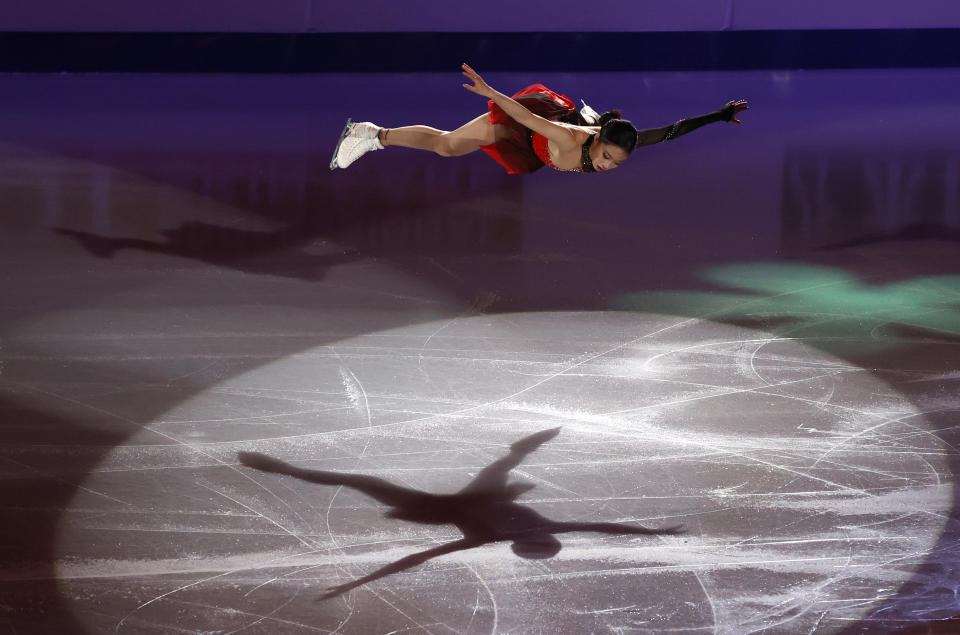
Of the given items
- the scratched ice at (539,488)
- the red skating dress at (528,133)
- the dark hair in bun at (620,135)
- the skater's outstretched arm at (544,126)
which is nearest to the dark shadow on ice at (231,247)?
the scratched ice at (539,488)

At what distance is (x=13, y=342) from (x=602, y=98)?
580 cm

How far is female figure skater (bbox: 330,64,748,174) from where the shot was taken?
11.9 ft

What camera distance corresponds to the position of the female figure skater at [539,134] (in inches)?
143

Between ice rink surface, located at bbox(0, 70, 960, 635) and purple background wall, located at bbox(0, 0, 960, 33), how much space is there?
7.69 feet

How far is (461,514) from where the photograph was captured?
2.95 m

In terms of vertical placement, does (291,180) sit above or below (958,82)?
below

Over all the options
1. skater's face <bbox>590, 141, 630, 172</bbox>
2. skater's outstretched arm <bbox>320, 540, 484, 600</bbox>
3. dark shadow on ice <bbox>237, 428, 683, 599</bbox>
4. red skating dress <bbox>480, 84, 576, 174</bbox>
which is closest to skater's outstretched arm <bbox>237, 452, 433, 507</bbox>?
dark shadow on ice <bbox>237, 428, 683, 599</bbox>

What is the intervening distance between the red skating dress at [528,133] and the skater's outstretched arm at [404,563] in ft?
5.75

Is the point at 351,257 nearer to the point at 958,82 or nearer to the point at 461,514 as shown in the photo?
the point at 461,514

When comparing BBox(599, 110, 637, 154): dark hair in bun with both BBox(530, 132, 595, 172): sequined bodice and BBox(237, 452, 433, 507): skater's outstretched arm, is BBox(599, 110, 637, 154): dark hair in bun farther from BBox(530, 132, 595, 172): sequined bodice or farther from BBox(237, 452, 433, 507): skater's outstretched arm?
BBox(237, 452, 433, 507): skater's outstretched arm

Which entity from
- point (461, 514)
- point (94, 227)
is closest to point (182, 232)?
point (94, 227)

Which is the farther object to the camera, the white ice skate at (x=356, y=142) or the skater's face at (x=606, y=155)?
the white ice skate at (x=356, y=142)

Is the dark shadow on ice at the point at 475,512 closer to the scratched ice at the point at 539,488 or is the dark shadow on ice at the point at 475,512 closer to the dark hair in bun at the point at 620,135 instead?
the scratched ice at the point at 539,488

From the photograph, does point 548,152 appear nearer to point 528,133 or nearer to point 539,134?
point 539,134
